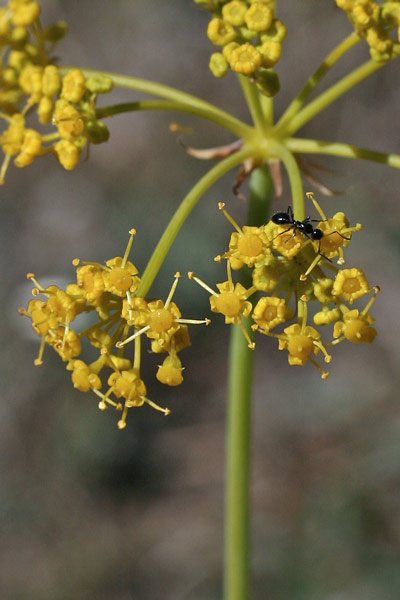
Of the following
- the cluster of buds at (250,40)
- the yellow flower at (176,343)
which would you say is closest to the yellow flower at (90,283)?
the yellow flower at (176,343)

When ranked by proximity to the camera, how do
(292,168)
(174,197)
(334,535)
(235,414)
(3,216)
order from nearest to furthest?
(292,168)
(235,414)
(334,535)
(174,197)
(3,216)

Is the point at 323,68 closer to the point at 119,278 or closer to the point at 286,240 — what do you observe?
the point at 286,240

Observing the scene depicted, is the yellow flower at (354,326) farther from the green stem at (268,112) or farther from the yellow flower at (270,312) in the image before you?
the green stem at (268,112)

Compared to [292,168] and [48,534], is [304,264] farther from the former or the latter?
[48,534]

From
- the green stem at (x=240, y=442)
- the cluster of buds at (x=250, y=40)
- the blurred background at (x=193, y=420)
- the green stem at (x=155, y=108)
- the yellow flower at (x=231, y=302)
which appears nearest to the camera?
the yellow flower at (x=231, y=302)

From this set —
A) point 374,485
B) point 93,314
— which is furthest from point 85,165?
point 374,485

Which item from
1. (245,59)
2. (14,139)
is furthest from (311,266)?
(14,139)

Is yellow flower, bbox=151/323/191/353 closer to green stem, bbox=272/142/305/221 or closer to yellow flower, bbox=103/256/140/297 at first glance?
yellow flower, bbox=103/256/140/297
